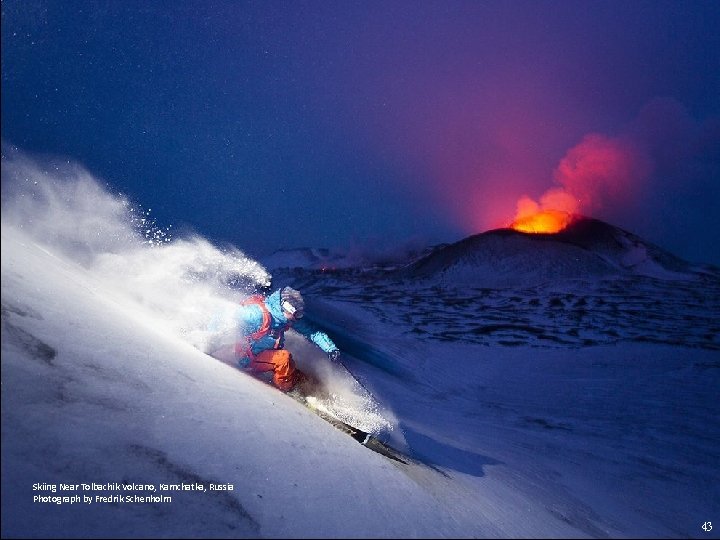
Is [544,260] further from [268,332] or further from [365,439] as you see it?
[365,439]

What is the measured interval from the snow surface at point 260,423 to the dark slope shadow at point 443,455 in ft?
0.15

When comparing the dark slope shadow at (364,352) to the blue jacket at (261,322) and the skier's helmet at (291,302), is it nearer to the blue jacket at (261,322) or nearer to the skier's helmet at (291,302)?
the blue jacket at (261,322)

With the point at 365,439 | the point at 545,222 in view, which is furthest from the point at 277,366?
the point at 545,222

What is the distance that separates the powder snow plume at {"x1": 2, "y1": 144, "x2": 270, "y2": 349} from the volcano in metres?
26.8

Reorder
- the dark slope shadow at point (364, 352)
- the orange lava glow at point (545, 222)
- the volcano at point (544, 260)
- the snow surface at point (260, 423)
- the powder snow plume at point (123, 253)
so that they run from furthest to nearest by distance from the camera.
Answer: the orange lava glow at point (545, 222) → the volcano at point (544, 260) → the dark slope shadow at point (364, 352) → the powder snow plume at point (123, 253) → the snow surface at point (260, 423)

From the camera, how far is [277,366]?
17.2ft

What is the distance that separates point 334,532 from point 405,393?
6.88 metres

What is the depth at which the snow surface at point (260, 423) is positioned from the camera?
207 centimetres

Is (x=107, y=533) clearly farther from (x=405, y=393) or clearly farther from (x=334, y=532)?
(x=405, y=393)

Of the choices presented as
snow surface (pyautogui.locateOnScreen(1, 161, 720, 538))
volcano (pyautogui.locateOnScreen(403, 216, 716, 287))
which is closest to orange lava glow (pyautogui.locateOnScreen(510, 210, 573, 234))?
volcano (pyautogui.locateOnScreen(403, 216, 716, 287))

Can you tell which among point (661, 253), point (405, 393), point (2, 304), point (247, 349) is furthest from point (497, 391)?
point (661, 253)

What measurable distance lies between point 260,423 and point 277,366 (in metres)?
2.13

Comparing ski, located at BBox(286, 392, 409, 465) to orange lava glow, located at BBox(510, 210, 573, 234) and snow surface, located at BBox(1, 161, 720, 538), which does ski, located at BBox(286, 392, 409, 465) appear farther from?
orange lava glow, located at BBox(510, 210, 573, 234)

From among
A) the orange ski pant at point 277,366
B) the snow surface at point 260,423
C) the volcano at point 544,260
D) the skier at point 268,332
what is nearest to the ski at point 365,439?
the snow surface at point 260,423
